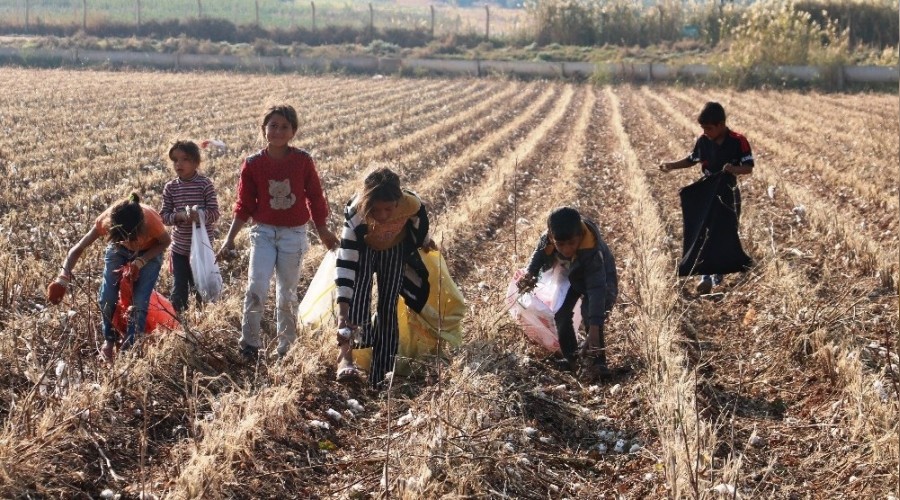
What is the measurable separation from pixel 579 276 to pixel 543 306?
0.42 m

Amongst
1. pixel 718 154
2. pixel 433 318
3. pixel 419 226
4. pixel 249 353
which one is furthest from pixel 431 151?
pixel 419 226

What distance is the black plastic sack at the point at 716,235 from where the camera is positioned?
791 centimetres

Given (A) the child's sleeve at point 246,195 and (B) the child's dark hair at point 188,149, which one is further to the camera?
(B) the child's dark hair at point 188,149

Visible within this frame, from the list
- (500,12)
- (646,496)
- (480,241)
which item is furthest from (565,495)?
(500,12)

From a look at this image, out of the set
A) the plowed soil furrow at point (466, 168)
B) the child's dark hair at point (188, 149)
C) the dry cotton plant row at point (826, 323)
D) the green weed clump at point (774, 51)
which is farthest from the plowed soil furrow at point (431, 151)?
the green weed clump at point (774, 51)

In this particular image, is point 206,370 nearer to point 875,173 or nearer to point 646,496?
point 646,496

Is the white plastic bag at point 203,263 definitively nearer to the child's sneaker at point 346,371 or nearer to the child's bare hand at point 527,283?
the child's sneaker at point 346,371

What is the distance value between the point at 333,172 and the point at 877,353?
8.56m

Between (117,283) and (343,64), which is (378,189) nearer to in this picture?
(117,283)

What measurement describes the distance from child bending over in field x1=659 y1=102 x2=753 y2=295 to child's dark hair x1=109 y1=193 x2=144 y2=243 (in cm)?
400

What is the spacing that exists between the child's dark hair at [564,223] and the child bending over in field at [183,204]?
242 cm

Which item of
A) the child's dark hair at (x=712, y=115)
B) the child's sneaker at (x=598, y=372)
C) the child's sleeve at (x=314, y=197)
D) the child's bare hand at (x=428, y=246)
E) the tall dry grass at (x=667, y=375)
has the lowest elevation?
the child's sneaker at (x=598, y=372)

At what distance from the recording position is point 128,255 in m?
6.00

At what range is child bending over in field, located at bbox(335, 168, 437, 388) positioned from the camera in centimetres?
541
